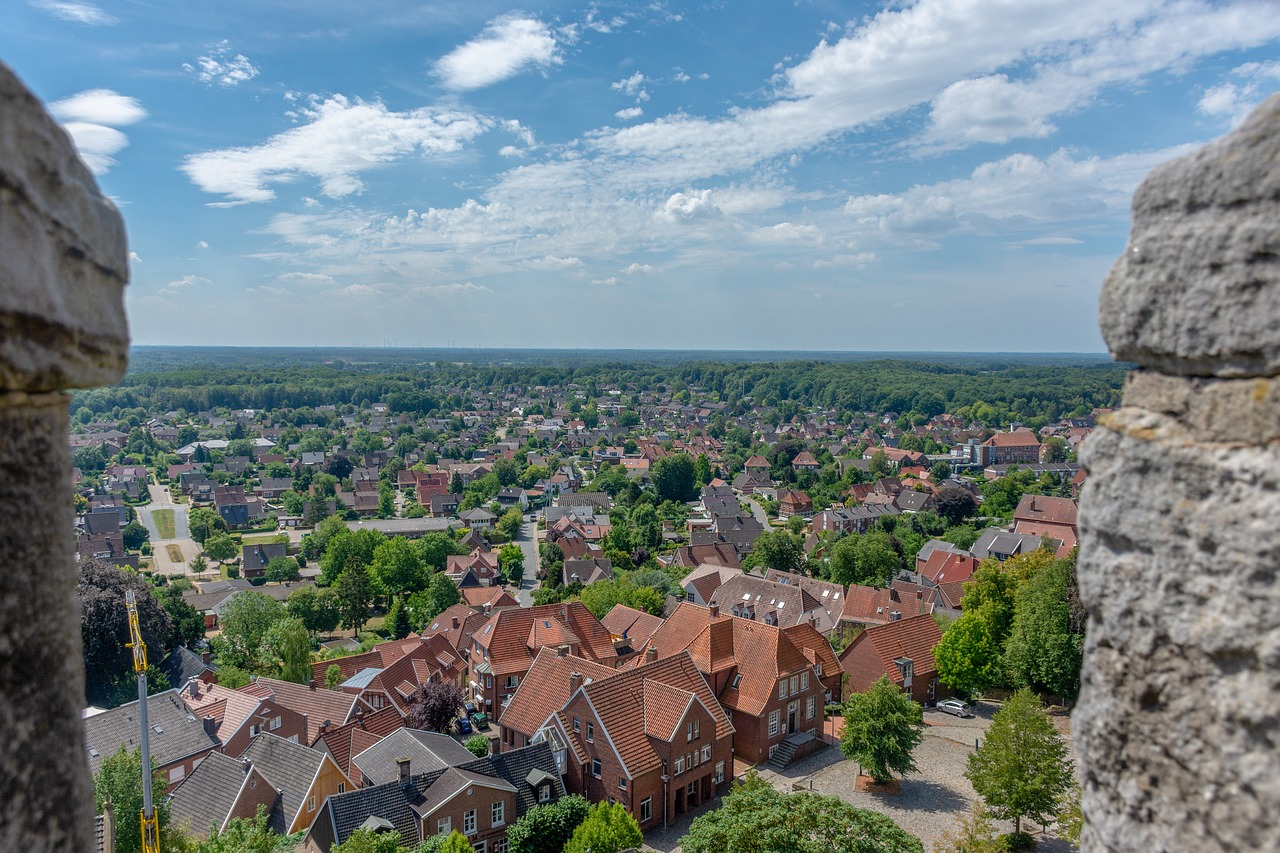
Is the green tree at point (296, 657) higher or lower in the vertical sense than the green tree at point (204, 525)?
higher

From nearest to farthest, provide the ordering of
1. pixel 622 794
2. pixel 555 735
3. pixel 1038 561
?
pixel 622 794 < pixel 555 735 < pixel 1038 561

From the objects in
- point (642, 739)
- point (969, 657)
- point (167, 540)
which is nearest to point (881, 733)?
point (642, 739)

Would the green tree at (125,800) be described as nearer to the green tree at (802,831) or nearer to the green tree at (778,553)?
the green tree at (802,831)

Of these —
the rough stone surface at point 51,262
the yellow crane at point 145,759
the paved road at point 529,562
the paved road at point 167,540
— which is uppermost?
the rough stone surface at point 51,262

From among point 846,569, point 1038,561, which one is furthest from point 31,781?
point 846,569

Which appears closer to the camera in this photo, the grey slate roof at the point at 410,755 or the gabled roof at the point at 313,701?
the grey slate roof at the point at 410,755

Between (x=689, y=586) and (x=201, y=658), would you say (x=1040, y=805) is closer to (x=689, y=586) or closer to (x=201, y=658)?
(x=689, y=586)

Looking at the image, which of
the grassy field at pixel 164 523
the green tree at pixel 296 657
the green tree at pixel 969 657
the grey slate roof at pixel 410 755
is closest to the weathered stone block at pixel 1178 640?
the grey slate roof at pixel 410 755
